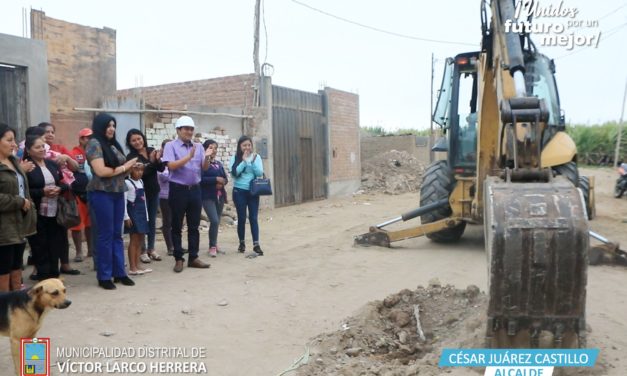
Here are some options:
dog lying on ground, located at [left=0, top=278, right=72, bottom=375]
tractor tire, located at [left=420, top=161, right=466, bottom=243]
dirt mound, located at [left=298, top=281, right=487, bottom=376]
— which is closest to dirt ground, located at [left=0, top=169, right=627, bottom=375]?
dirt mound, located at [left=298, top=281, right=487, bottom=376]

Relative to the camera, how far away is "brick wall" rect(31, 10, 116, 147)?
32.8 feet

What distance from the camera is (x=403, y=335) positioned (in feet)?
14.2

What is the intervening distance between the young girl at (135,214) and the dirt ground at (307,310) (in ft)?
0.85

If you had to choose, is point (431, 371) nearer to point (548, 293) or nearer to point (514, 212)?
point (548, 293)

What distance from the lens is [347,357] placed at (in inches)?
154

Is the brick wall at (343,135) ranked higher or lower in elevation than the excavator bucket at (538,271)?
higher

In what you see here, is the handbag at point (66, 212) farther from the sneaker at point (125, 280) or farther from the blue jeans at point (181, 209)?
the blue jeans at point (181, 209)

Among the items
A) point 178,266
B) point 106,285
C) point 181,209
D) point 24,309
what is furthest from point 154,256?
point 24,309

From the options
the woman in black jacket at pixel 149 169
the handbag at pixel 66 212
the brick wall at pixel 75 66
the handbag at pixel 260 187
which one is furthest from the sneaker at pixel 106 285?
the brick wall at pixel 75 66

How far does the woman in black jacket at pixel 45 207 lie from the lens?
18.0 ft

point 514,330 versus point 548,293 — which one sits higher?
point 548,293

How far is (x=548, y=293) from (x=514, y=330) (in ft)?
0.95

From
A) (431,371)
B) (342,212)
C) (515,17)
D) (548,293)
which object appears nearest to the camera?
(548,293)

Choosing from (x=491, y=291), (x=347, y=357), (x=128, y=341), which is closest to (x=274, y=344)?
(x=347, y=357)
